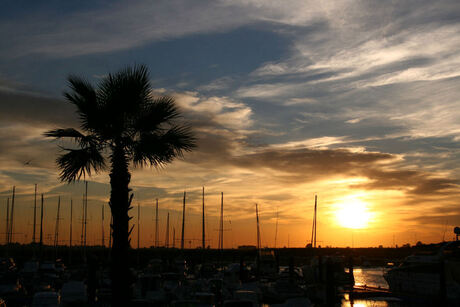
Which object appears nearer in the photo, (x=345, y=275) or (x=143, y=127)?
(x=143, y=127)

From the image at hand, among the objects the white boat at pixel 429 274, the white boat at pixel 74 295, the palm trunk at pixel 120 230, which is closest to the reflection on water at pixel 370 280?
the white boat at pixel 429 274

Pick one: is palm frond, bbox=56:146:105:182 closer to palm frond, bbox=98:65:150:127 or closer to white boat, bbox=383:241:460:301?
palm frond, bbox=98:65:150:127

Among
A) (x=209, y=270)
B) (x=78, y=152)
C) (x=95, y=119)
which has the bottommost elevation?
(x=209, y=270)

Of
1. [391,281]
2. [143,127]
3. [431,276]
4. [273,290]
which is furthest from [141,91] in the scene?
[391,281]

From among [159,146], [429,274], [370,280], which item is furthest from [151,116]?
[370,280]

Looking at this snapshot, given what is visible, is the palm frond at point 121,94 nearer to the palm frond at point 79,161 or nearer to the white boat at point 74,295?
A: the palm frond at point 79,161

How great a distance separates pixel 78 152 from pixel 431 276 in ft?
115

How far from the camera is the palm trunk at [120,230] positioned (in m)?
20.6

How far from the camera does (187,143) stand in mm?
22797

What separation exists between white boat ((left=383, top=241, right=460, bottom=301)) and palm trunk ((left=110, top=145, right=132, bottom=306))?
1216 inches

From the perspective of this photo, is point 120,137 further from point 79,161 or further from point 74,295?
point 74,295

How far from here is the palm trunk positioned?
20578mm

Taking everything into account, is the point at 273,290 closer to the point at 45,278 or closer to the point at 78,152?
the point at 45,278

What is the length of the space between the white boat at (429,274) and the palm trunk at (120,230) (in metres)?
30.9
